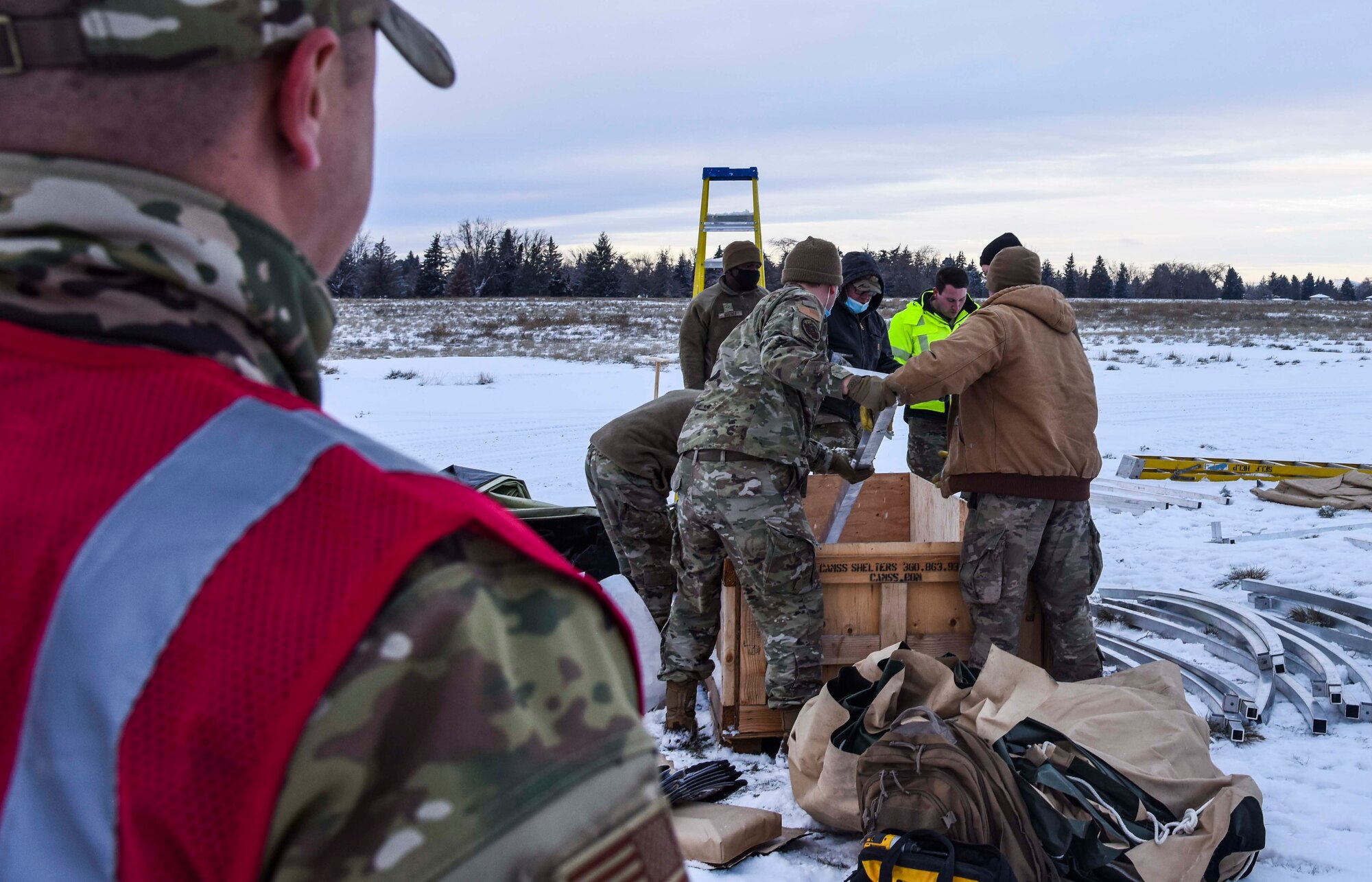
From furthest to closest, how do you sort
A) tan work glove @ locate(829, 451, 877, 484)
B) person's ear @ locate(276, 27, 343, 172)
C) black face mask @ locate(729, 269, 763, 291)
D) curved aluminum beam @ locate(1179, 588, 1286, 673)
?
1. black face mask @ locate(729, 269, 763, 291)
2. curved aluminum beam @ locate(1179, 588, 1286, 673)
3. tan work glove @ locate(829, 451, 877, 484)
4. person's ear @ locate(276, 27, 343, 172)

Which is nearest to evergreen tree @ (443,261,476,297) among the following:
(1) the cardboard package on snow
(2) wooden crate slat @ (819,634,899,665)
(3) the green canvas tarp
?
(3) the green canvas tarp

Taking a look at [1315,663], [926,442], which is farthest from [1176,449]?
[1315,663]

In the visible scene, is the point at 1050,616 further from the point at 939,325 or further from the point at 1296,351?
the point at 1296,351

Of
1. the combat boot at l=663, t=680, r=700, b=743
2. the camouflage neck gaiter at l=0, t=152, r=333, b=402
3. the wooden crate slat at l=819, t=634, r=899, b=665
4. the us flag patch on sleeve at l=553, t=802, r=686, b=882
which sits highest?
the camouflage neck gaiter at l=0, t=152, r=333, b=402

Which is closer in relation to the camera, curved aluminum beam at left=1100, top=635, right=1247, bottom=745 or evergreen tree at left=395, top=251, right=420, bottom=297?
curved aluminum beam at left=1100, top=635, right=1247, bottom=745

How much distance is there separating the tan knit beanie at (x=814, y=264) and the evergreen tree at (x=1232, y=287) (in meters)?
96.5

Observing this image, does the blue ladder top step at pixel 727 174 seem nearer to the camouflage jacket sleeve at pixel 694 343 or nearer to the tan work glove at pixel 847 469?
the camouflage jacket sleeve at pixel 694 343

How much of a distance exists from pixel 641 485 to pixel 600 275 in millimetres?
63432

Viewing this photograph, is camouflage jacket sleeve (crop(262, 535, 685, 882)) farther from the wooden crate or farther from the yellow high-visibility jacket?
the yellow high-visibility jacket

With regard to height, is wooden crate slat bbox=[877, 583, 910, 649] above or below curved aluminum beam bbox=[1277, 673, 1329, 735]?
above

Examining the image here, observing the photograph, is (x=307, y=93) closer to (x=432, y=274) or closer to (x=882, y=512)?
(x=882, y=512)

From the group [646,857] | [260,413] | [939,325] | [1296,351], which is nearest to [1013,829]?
[646,857]

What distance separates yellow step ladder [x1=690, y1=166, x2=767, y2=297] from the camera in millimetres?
9758

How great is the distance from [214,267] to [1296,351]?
30.8 meters
